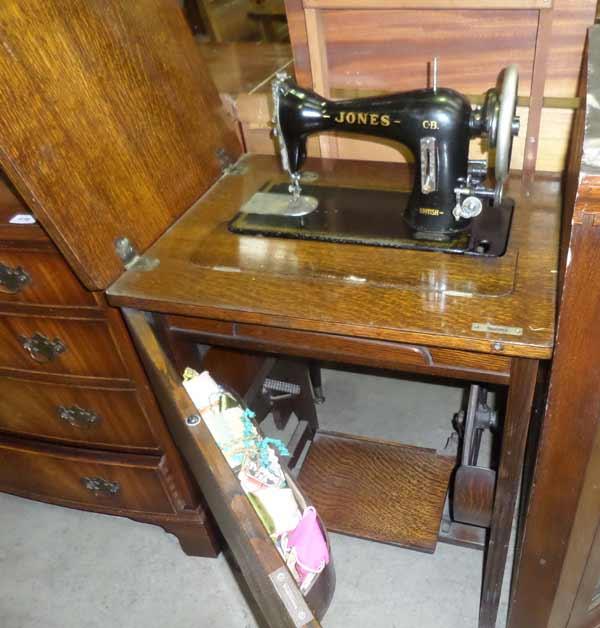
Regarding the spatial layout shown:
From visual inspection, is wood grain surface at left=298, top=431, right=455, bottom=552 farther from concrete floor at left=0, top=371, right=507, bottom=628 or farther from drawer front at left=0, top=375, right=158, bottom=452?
drawer front at left=0, top=375, right=158, bottom=452

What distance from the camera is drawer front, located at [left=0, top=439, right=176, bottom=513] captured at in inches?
49.6

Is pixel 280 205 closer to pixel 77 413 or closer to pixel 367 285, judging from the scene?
pixel 367 285

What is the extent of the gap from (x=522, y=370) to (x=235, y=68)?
1133 millimetres

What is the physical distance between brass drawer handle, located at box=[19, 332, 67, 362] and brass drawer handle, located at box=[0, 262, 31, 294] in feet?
0.37

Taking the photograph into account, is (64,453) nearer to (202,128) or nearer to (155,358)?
(155,358)

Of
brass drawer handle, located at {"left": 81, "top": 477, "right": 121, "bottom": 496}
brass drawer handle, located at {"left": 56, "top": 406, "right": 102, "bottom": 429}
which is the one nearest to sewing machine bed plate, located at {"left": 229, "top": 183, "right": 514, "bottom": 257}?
brass drawer handle, located at {"left": 56, "top": 406, "right": 102, "bottom": 429}

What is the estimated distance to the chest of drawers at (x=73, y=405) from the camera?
1013 mm

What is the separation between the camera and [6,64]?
31.0 inches

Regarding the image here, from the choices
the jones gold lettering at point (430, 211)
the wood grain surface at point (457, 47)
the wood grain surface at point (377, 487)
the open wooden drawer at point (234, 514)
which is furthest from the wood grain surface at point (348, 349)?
the wood grain surface at point (377, 487)

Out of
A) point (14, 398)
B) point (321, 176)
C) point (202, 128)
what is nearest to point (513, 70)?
point (321, 176)

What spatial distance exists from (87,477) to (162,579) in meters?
0.32

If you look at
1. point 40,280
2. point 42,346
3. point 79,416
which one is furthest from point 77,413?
point 40,280

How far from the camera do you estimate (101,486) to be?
4.39ft

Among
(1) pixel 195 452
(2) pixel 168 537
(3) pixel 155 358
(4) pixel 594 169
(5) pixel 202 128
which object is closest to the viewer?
(4) pixel 594 169
